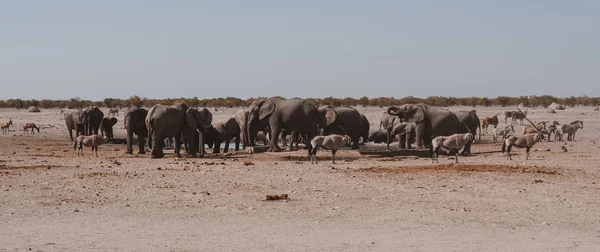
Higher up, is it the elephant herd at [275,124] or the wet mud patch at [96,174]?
the elephant herd at [275,124]

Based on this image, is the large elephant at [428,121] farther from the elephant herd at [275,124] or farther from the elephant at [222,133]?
the elephant at [222,133]

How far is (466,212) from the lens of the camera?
13.4 metres

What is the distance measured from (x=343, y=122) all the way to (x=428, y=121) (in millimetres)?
5259

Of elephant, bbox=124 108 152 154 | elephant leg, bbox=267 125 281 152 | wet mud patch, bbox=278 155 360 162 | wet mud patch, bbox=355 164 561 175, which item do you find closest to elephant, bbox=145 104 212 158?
elephant, bbox=124 108 152 154

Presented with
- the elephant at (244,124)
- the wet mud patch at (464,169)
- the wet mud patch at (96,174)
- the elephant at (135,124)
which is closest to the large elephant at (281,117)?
the elephant at (244,124)

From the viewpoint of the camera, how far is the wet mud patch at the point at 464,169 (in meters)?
19.6

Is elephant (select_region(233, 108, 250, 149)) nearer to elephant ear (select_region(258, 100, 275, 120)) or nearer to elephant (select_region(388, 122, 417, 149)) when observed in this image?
elephant ear (select_region(258, 100, 275, 120))

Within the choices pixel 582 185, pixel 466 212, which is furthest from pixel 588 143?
pixel 466 212

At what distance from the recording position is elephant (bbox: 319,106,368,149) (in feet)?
108

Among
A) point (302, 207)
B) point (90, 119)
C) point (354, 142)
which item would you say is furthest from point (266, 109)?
point (302, 207)

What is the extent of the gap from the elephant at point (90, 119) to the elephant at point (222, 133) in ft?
20.4

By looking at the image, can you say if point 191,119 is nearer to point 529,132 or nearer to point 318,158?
point 318,158

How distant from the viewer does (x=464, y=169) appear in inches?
783

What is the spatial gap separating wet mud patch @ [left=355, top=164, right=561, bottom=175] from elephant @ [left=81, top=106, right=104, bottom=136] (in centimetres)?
1892
